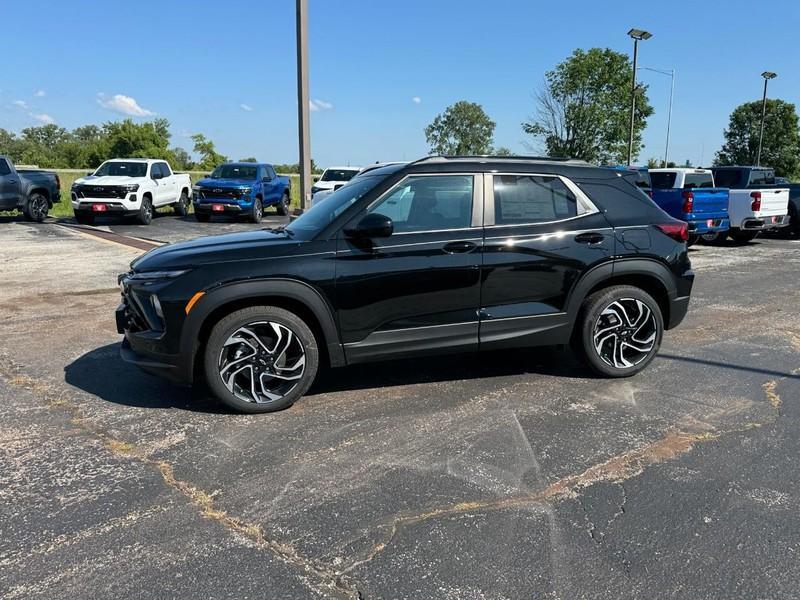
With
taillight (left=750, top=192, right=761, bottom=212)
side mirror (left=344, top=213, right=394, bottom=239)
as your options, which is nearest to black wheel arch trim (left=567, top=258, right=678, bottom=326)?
side mirror (left=344, top=213, right=394, bottom=239)

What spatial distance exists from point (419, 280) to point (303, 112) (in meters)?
10.1

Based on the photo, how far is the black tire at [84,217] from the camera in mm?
18891

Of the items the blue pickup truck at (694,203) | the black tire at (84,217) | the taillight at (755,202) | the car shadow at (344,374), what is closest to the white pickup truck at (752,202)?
the taillight at (755,202)

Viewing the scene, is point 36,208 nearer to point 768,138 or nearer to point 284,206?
point 284,206

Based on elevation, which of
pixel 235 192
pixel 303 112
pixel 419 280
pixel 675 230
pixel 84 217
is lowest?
pixel 84 217

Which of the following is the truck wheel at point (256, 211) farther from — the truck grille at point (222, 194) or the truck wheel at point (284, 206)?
the truck wheel at point (284, 206)

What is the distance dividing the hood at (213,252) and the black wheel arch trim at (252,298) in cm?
21

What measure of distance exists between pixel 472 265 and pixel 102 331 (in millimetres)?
4228

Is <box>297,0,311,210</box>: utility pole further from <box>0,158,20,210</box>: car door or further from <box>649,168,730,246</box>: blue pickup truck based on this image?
<box>0,158,20,210</box>: car door

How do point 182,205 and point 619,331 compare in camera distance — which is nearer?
point 619,331

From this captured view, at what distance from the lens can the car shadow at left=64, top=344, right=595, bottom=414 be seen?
4.80m

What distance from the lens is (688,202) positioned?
14188 millimetres

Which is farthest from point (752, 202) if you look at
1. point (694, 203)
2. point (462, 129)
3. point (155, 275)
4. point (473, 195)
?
point (462, 129)

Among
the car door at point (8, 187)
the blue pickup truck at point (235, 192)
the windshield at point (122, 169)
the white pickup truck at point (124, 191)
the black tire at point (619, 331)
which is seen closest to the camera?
the black tire at point (619, 331)
